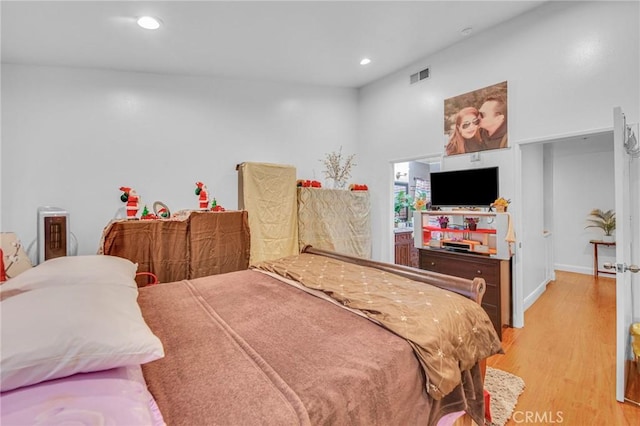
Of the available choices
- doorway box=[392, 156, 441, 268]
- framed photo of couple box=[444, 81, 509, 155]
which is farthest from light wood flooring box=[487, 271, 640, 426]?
doorway box=[392, 156, 441, 268]

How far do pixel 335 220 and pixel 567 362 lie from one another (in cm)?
287

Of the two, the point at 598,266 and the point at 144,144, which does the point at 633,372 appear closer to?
the point at 598,266

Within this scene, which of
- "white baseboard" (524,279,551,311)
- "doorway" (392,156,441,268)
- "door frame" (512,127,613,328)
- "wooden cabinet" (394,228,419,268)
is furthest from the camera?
"doorway" (392,156,441,268)

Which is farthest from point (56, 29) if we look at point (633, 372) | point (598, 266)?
point (598, 266)

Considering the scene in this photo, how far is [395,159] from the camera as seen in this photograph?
4.43 m

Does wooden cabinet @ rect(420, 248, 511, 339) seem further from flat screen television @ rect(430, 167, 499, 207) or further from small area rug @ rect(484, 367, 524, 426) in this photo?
small area rug @ rect(484, 367, 524, 426)

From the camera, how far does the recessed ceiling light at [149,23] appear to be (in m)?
2.51

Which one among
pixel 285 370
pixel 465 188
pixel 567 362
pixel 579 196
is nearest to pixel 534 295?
pixel 567 362

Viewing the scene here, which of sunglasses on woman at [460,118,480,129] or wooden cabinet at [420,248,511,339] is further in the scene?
sunglasses on woman at [460,118,480,129]

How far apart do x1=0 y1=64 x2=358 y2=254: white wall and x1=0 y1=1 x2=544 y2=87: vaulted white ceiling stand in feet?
0.74

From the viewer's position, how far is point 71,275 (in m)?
1.47

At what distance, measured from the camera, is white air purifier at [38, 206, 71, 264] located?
8.62 feet

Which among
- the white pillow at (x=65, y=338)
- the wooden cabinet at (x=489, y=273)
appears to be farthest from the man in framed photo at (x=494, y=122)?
the white pillow at (x=65, y=338)

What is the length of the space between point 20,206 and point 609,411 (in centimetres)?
514
